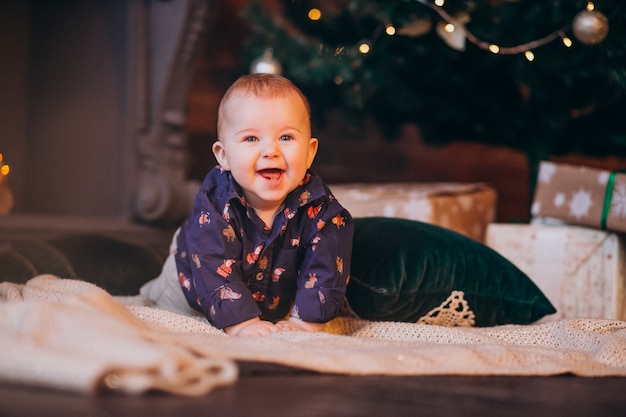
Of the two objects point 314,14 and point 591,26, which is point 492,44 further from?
point 314,14

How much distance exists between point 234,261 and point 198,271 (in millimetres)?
60

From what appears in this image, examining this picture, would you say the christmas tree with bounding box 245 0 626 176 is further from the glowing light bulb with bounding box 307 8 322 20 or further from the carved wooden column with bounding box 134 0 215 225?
the carved wooden column with bounding box 134 0 215 225

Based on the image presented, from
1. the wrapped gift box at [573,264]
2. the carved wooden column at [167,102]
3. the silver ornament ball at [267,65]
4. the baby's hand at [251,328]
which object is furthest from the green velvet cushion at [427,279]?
the carved wooden column at [167,102]

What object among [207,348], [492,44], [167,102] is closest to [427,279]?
[207,348]

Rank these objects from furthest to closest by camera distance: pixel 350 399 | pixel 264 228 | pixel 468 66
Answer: pixel 468 66, pixel 264 228, pixel 350 399

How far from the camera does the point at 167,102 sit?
7.95ft

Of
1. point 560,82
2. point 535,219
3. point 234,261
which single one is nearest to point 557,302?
point 535,219

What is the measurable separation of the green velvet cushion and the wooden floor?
0.36 metres

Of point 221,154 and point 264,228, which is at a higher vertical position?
point 221,154

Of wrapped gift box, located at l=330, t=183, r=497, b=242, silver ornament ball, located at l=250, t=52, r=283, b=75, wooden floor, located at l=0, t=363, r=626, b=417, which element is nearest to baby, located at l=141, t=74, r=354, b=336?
wooden floor, located at l=0, t=363, r=626, b=417

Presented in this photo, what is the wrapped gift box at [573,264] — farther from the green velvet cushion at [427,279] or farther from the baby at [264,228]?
the baby at [264,228]

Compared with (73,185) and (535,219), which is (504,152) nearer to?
(535,219)

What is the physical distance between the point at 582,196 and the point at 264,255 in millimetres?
791

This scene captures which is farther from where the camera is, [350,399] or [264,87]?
[264,87]
